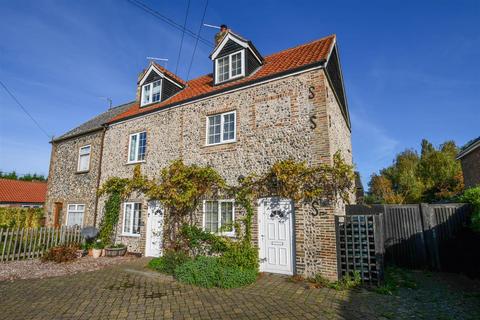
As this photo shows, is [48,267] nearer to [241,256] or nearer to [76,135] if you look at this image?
[241,256]

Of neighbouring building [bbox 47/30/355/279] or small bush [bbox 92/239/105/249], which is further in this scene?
small bush [bbox 92/239/105/249]

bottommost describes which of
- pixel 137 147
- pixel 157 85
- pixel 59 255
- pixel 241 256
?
pixel 59 255

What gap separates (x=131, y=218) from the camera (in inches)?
512

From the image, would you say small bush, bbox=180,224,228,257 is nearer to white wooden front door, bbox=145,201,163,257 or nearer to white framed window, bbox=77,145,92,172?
white wooden front door, bbox=145,201,163,257

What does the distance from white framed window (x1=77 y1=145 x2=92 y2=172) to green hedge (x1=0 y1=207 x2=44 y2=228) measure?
430cm

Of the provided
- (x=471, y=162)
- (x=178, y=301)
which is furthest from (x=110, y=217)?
(x=471, y=162)

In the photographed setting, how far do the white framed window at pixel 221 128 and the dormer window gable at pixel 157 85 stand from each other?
14.9 feet

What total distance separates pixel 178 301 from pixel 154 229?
6.32m

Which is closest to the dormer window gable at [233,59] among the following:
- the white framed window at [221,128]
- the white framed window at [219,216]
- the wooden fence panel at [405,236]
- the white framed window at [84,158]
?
the white framed window at [221,128]

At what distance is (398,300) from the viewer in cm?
638

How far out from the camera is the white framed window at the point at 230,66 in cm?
1174

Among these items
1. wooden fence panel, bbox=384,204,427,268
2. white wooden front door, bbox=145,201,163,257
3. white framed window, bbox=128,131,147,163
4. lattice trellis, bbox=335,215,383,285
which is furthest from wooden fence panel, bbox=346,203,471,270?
white framed window, bbox=128,131,147,163

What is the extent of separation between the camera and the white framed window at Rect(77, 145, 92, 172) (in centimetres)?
1594

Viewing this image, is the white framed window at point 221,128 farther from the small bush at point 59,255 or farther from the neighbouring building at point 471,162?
the neighbouring building at point 471,162
